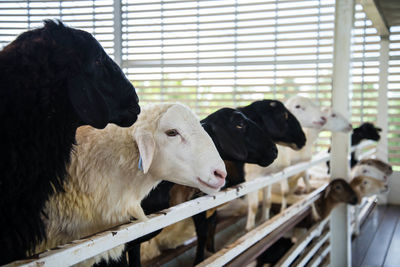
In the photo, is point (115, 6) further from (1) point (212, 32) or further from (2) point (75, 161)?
(1) point (212, 32)

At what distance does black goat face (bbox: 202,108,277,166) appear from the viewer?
208 cm

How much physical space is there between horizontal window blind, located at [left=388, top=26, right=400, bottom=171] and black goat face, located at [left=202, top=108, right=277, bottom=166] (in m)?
4.57

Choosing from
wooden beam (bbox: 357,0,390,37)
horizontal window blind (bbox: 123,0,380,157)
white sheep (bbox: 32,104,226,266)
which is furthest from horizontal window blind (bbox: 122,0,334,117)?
white sheep (bbox: 32,104,226,266)

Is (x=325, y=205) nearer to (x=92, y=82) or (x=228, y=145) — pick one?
(x=228, y=145)

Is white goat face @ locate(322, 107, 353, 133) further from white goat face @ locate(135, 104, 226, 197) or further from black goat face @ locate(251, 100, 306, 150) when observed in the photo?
white goat face @ locate(135, 104, 226, 197)

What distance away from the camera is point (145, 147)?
1.45 metres

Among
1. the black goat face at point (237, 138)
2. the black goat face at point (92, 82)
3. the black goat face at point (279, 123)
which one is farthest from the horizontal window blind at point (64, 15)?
the black goat face at point (279, 123)

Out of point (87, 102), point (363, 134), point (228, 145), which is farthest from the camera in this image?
point (363, 134)

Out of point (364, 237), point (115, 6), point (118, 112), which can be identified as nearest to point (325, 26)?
point (364, 237)

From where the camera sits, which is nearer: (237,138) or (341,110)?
(237,138)

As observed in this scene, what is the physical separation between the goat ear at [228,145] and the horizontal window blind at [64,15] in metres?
0.86

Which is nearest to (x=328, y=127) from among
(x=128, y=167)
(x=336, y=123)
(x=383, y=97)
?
(x=336, y=123)

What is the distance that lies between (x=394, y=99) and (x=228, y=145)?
5624 mm

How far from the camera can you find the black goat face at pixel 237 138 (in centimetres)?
208
